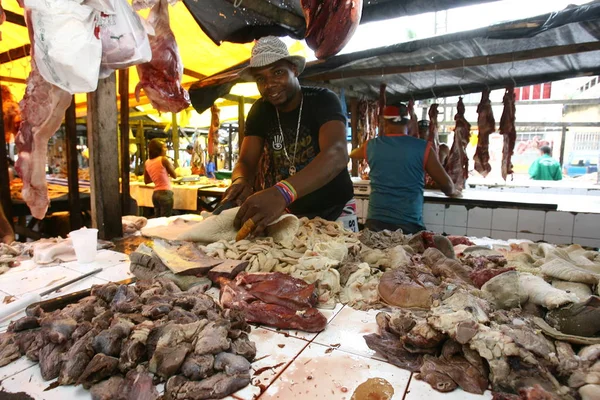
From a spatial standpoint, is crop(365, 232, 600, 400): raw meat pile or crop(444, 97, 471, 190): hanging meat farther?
crop(444, 97, 471, 190): hanging meat

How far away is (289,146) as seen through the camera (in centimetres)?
300

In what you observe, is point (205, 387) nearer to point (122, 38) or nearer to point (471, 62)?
point (122, 38)

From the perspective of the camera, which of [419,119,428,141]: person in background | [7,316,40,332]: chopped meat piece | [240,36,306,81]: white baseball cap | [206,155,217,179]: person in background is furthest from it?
[206,155,217,179]: person in background

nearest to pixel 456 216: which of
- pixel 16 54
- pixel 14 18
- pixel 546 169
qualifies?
pixel 546 169

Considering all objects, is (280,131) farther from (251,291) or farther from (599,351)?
(599,351)

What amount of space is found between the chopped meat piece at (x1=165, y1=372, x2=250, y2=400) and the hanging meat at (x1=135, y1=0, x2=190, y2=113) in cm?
240

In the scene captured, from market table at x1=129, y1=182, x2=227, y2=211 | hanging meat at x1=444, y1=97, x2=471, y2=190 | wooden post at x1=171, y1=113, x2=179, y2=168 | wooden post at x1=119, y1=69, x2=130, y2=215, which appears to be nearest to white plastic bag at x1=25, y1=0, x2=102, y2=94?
wooden post at x1=119, y1=69, x2=130, y2=215

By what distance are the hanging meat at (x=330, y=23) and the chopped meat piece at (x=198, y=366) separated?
2.11 meters

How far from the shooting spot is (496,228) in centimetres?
461

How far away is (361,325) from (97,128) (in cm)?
266

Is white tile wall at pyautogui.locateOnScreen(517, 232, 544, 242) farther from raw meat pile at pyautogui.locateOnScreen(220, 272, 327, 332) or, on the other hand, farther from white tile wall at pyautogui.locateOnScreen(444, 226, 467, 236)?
raw meat pile at pyautogui.locateOnScreen(220, 272, 327, 332)

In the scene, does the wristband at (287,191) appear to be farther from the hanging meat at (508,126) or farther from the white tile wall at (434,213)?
the hanging meat at (508,126)

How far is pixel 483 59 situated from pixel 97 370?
4.28 m

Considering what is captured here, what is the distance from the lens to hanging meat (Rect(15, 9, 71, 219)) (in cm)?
213
